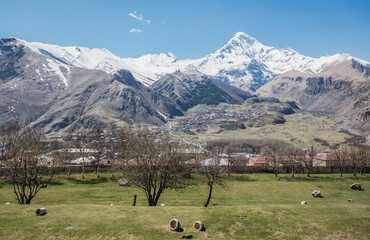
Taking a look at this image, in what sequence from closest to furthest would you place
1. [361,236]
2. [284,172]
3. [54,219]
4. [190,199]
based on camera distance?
[361,236] < [54,219] < [190,199] < [284,172]

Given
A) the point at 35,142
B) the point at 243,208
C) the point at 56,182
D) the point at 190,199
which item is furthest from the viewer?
the point at 56,182

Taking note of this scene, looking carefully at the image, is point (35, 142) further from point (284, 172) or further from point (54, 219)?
point (284, 172)

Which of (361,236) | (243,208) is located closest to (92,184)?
(243,208)

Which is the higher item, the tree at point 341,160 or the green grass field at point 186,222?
the tree at point 341,160

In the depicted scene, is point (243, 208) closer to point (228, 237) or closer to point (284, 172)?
point (228, 237)

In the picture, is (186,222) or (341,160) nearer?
(186,222)

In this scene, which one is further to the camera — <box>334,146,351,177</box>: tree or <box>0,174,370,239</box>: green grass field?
<box>334,146,351,177</box>: tree

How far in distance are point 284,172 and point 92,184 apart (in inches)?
2707

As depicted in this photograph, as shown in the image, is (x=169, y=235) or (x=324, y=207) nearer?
(x=169, y=235)

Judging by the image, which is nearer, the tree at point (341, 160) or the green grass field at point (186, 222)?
the green grass field at point (186, 222)

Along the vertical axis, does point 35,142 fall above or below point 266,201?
above

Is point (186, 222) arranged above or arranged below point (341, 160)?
below

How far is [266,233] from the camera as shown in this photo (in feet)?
89.1

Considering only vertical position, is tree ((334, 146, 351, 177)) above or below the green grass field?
above
